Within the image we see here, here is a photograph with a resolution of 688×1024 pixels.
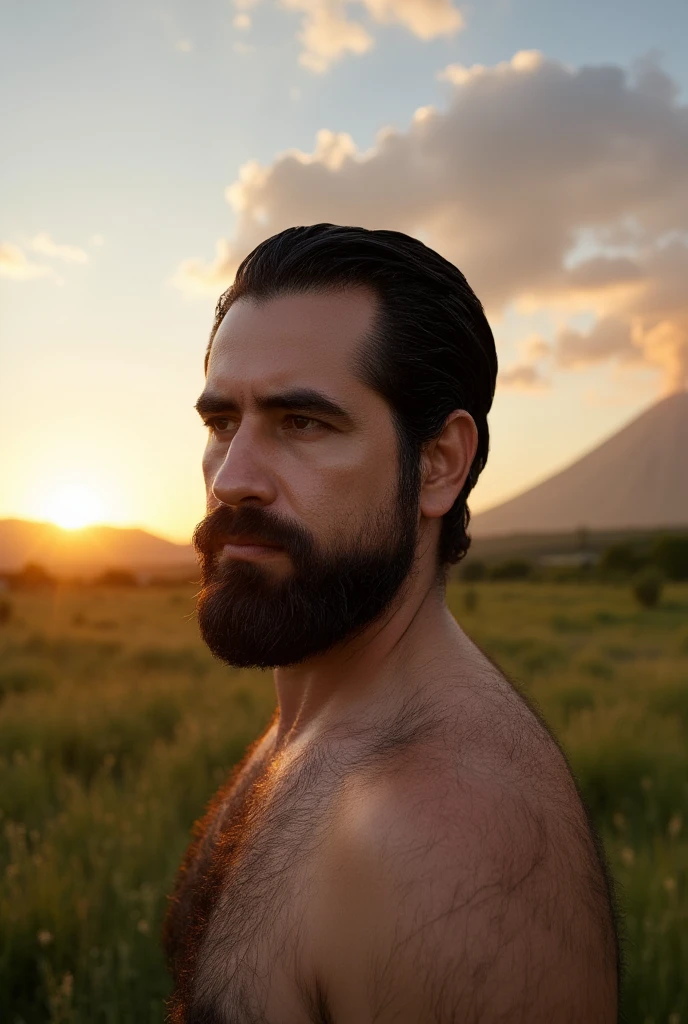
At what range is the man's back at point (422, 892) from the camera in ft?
3.85

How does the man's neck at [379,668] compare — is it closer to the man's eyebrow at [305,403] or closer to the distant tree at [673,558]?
the man's eyebrow at [305,403]

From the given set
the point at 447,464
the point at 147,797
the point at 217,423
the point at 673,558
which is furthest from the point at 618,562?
the point at 217,423

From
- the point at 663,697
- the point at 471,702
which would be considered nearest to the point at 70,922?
the point at 471,702

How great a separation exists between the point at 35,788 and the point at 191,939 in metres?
4.00

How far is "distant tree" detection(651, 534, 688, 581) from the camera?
128 ft

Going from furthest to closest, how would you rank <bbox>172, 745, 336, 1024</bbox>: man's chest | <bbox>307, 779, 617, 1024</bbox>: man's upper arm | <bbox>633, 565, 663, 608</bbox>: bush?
<bbox>633, 565, 663, 608</bbox>: bush, <bbox>172, 745, 336, 1024</bbox>: man's chest, <bbox>307, 779, 617, 1024</bbox>: man's upper arm

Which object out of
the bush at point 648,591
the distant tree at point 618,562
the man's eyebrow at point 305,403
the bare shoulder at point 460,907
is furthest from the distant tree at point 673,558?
the bare shoulder at point 460,907

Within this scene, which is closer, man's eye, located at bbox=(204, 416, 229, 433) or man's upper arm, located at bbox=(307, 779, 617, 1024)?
man's upper arm, located at bbox=(307, 779, 617, 1024)

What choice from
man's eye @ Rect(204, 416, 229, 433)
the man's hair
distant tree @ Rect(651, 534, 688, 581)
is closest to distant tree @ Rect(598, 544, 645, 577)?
distant tree @ Rect(651, 534, 688, 581)

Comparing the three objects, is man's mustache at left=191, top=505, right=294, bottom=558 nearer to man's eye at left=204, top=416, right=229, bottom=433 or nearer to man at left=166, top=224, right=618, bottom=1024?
man at left=166, top=224, right=618, bottom=1024

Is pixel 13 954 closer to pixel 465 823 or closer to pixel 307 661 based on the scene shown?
pixel 307 661

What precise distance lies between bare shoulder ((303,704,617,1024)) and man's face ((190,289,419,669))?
0.47 meters

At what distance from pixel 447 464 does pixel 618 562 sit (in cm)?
4123

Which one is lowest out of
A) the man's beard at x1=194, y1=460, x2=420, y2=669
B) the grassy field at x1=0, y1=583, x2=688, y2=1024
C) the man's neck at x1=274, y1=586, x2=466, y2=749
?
the grassy field at x1=0, y1=583, x2=688, y2=1024
